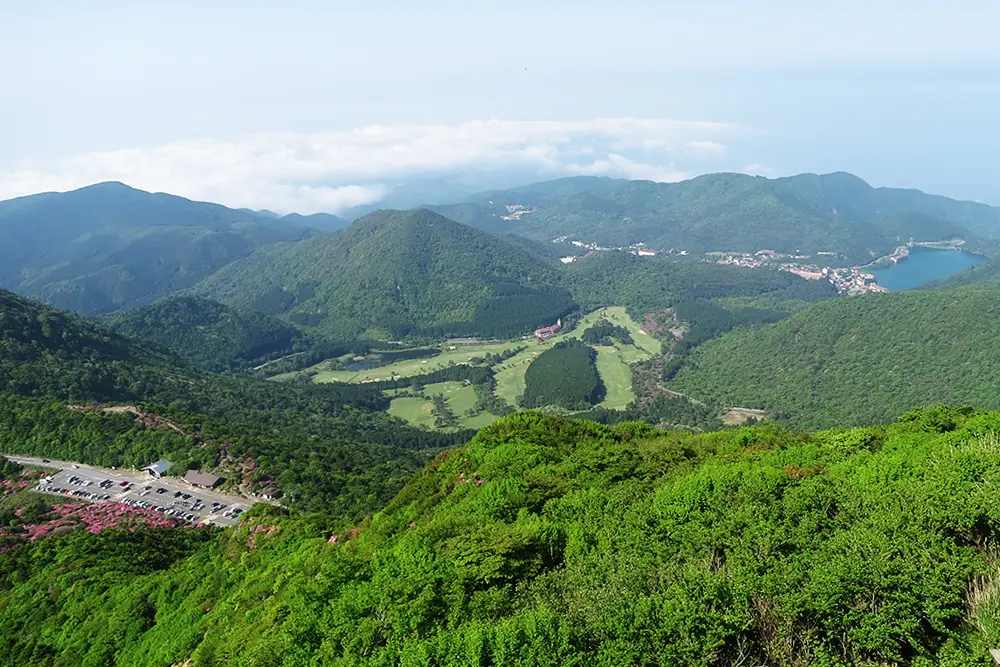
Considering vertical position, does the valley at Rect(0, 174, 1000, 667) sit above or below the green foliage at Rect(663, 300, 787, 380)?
above

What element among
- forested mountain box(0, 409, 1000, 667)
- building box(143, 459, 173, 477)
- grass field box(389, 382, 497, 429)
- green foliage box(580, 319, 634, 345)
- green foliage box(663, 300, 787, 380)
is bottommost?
grass field box(389, 382, 497, 429)

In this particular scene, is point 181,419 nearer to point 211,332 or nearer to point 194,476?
point 194,476

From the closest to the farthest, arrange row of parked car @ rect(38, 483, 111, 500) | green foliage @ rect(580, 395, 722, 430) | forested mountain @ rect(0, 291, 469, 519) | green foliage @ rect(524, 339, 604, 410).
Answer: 1. row of parked car @ rect(38, 483, 111, 500)
2. forested mountain @ rect(0, 291, 469, 519)
3. green foliage @ rect(580, 395, 722, 430)
4. green foliage @ rect(524, 339, 604, 410)

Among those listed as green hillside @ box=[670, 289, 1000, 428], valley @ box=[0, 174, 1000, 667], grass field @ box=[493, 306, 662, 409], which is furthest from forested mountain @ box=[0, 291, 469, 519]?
green hillside @ box=[670, 289, 1000, 428]

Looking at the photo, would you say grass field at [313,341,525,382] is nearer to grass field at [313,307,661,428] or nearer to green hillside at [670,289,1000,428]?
grass field at [313,307,661,428]

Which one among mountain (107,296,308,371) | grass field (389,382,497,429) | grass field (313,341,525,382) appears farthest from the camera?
mountain (107,296,308,371)

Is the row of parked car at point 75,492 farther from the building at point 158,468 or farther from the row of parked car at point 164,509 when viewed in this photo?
the building at point 158,468

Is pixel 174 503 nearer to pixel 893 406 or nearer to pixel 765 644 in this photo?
pixel 765 644
